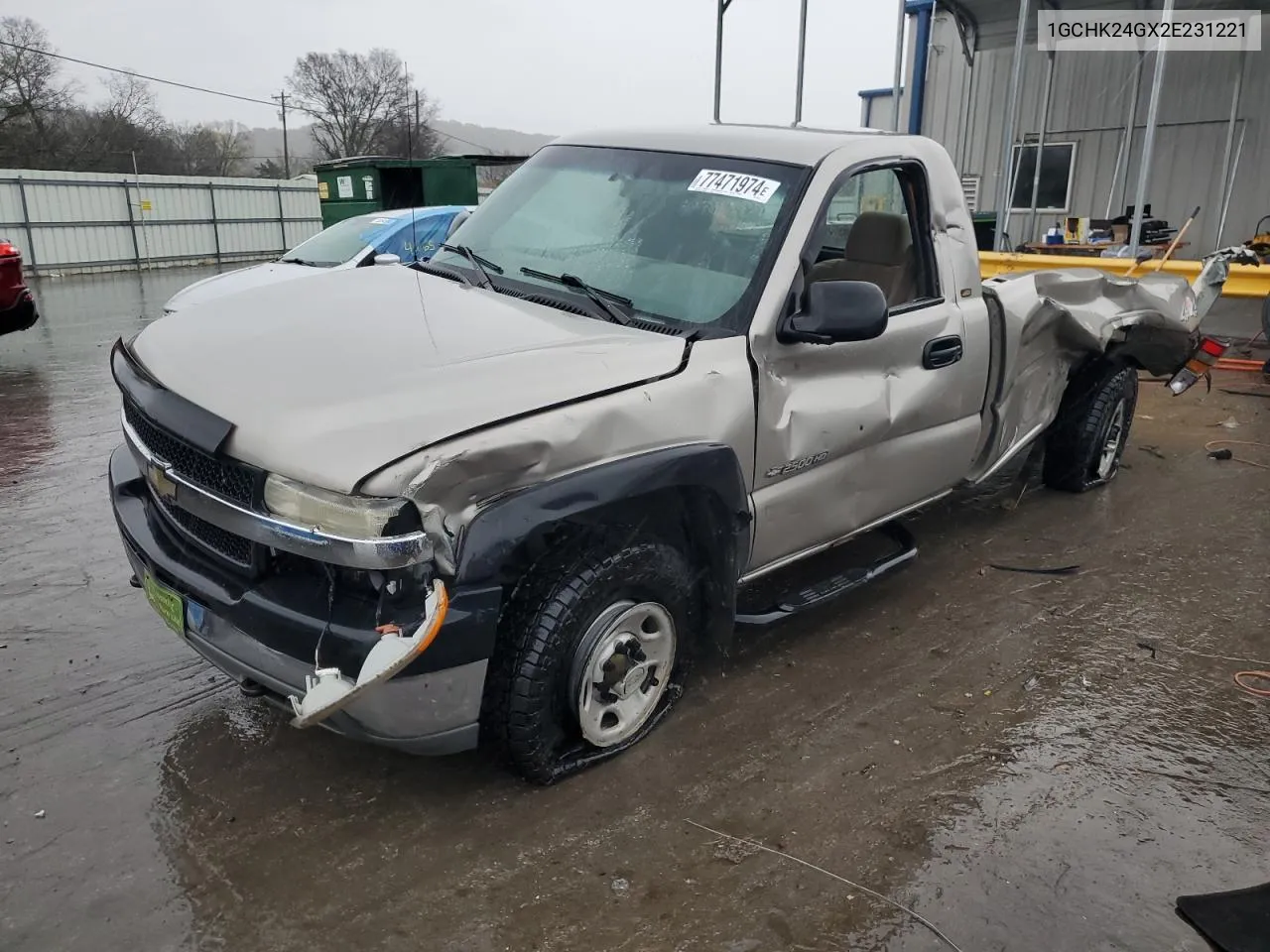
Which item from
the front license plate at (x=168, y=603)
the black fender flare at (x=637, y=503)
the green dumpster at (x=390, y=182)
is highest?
the green dumpster at (x=390, y=182)

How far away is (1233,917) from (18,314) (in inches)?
405

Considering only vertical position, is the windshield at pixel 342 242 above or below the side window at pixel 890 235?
below

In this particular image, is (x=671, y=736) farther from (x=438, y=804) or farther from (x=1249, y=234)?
(x=1249, y=234)

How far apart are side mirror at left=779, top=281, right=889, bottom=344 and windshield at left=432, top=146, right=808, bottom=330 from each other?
0.66ft

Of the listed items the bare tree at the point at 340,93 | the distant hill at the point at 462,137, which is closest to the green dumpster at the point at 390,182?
the distant hill at the point at 462,137

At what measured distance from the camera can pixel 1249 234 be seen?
14219 millimetres

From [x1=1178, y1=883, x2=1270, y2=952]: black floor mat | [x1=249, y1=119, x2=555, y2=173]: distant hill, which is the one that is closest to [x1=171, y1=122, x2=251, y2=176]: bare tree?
[x1=249, y1=119, x2=555, y2=173]: distant hill

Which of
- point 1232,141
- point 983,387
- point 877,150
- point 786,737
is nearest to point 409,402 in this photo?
point 786,737

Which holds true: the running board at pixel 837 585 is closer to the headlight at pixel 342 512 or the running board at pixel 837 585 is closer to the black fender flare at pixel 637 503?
the black fender flare at pixel 637 503

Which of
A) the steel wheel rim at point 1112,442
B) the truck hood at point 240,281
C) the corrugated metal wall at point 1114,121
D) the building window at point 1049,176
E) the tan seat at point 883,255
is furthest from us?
the building window at point 1049,176

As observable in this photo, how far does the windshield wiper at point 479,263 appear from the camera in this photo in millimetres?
3568

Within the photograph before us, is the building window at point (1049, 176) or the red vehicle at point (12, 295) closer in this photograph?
the red vehicle at point (12, 295)

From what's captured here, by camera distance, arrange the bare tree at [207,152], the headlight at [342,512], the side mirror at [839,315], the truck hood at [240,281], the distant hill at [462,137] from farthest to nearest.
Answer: the distant hill at [462,137] < the bare tree at [207,152] < the truck hood at [240,281] < the side mirror at [839,315] < the headlight at [342,512]

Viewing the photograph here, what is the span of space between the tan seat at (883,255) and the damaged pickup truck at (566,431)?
0.01 m
